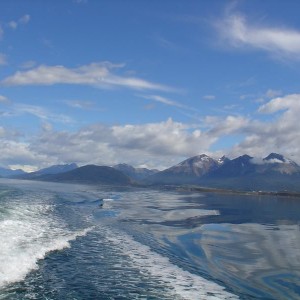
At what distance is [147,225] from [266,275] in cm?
2952

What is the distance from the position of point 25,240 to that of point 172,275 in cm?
1576

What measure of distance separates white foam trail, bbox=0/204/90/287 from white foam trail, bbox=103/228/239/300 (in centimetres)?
616

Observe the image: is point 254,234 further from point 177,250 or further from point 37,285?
point 37,285

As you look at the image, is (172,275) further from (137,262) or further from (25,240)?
(25,240)

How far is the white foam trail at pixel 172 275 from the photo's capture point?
24675 mm

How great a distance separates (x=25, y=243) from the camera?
119ft

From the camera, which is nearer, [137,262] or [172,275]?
[172,275]

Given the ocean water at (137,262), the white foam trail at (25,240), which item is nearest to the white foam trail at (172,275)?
the ocean water at (137,262)

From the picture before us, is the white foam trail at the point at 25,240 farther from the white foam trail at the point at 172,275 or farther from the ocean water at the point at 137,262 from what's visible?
the white foam trail at the point at 172,275

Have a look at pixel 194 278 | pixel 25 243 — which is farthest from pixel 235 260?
pixel 25 243

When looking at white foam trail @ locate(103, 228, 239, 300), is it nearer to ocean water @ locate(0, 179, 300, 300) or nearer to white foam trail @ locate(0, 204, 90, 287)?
ocean water @ locate(0, 179, 300, 300)

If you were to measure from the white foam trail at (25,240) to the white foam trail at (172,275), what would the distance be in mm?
6158

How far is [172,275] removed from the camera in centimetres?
2884

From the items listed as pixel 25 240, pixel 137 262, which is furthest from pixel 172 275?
pixel 25 240
